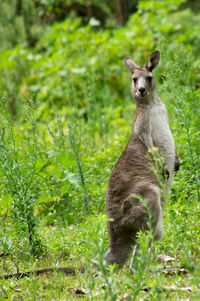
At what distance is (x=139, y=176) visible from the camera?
160 inches

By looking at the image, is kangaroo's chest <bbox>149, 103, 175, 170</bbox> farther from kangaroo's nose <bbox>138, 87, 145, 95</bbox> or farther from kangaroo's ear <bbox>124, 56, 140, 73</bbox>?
kangaroo's ear <bbox>124, 56, 140, 73</bbox>

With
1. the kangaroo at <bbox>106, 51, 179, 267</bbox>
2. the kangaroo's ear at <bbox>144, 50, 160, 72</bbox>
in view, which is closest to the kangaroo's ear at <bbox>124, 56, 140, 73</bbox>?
the kangaroo at <bbox>106, 51, 179, 267</bbox>

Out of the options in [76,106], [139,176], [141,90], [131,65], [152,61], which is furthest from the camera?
[76,106]

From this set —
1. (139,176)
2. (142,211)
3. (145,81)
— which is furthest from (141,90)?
(142,211)

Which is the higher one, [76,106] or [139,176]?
[76,106]

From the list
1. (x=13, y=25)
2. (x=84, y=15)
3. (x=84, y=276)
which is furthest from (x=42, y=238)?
(x=84, y=15)

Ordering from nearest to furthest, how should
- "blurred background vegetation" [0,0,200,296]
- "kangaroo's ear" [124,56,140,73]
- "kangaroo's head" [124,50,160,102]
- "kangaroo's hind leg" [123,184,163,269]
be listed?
"kangaroo's hind leg" [123,184,163,269] → "blurred background vegetation" [0,0,200,296] → "kangaroo's head" [124,50,160,102] → "kangaroo's ear" [124,56,140,73]

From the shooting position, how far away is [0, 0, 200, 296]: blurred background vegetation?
14.1ft

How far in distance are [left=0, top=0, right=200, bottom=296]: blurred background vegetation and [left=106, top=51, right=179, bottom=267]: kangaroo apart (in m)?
0.25

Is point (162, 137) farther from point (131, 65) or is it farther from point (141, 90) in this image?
point (131, 65)

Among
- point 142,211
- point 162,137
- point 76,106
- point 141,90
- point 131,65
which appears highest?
point 131,65

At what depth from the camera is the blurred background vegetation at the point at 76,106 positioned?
431 cm

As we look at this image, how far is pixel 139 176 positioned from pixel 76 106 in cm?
383

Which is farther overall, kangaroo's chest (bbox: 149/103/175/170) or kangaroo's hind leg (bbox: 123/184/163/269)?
kangaroo's chest (bbox: 149/103/175/170)
